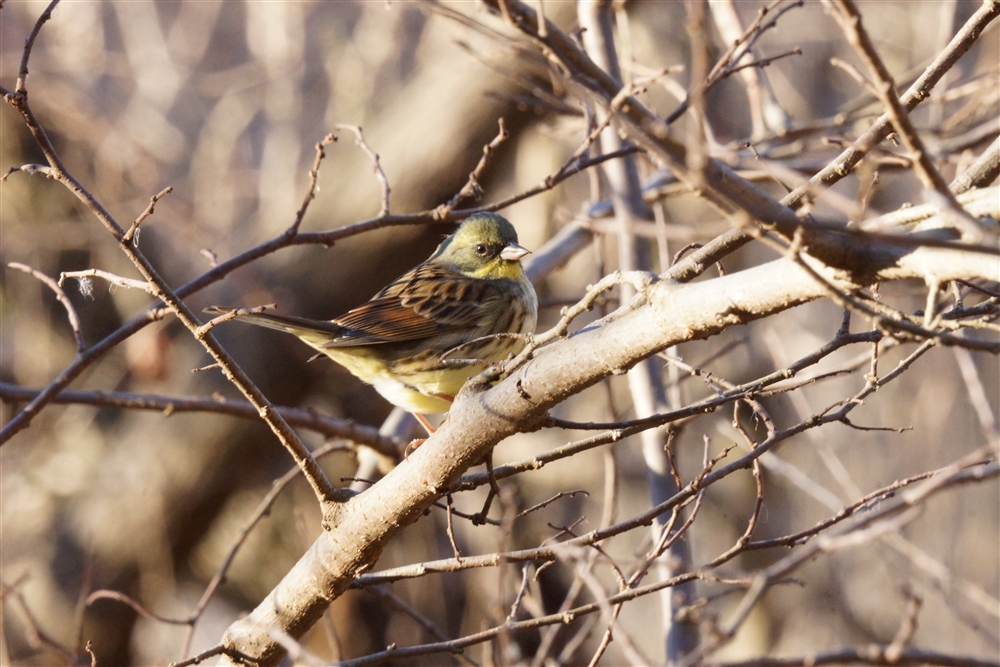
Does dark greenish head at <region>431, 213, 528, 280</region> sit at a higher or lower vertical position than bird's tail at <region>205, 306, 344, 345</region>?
higher

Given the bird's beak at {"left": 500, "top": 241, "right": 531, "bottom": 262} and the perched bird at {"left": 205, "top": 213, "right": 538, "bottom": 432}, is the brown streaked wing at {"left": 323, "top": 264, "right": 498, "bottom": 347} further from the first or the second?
the bird's beak at {"left": 500, "top": 241, "right": 531, "bottom": 262}

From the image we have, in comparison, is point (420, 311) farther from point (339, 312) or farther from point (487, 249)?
point (339, 312)

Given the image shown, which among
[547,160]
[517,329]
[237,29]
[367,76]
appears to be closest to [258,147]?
[237,29]

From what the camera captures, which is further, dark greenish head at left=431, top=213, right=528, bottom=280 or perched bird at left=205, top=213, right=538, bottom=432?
dark greenish head at left=431, top=213, right=528, bottom=280

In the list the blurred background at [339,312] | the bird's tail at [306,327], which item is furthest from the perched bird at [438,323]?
the blurred background at [339,312]

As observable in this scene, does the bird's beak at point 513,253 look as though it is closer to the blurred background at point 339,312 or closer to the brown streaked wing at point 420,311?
the brown streaked wing at point 420,311

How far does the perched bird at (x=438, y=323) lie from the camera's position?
4297mm

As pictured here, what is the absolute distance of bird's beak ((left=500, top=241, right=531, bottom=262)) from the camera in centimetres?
465

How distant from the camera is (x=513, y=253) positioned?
15.4 feet

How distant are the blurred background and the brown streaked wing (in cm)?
66

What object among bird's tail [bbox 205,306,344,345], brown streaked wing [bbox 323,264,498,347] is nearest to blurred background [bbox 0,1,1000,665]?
brown streaked wing [bbox 323,264,498,347]

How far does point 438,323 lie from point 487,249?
20.4 inches

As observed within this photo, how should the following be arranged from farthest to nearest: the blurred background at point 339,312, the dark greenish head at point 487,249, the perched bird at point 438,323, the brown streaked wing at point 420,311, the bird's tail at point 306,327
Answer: the blurred background at point 339,312 < the dark greenish head at point 487,249 < the brown streaked wing at point 420,311 < the perched bird at point 438,323 < the bird's tail at point 306,327

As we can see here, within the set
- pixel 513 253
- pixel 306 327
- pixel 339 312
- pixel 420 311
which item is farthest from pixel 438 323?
pixel 339 312
